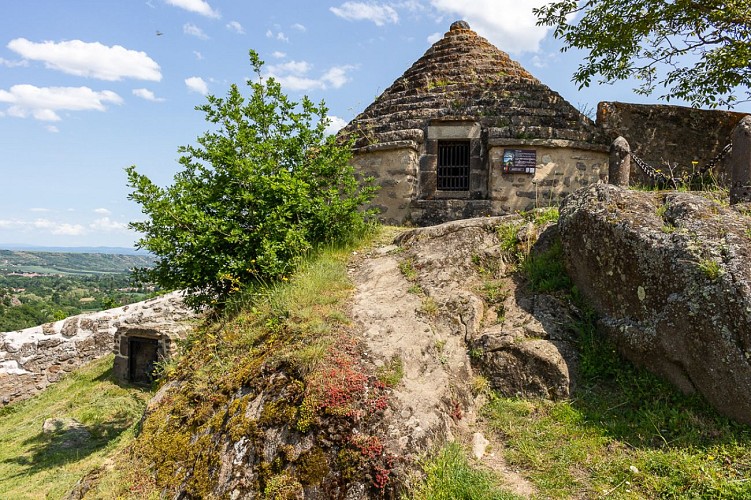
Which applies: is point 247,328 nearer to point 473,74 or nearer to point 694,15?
point 473,74

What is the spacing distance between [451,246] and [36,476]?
20.6 feet

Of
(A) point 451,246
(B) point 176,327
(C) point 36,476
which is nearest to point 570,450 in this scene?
(A) point 451,246

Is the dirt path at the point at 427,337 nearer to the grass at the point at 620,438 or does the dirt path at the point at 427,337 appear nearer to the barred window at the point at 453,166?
the grass at the point at 620,438

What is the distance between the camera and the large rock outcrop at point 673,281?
3461 millimetres

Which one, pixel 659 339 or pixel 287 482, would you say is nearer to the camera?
pixel 287 482

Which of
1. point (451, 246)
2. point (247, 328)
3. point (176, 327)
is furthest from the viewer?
point (176, 327)

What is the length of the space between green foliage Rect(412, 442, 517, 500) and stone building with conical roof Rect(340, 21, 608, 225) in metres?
7.00

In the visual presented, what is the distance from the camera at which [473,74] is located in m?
11.2

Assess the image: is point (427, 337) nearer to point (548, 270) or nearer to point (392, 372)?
point (392, 372)

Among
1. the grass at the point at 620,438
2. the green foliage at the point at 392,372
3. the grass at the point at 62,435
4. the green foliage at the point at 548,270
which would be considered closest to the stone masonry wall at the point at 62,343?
the grass at the point at 62,435

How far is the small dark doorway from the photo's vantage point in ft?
32.2

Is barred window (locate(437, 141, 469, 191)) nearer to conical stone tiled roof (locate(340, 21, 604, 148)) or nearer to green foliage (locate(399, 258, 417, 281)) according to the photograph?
conical stone tiled roof (locate(340, 21, 604, 148))

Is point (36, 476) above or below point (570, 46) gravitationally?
below

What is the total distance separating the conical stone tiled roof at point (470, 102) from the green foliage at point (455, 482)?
7724 millimetres
